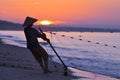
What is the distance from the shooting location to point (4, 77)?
11.8 meters

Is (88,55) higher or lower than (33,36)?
lower

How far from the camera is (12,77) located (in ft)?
39.0

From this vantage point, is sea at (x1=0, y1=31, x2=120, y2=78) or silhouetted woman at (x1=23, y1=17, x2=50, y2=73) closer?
silhouetted woman at (x1=23, y1=17, x2=50, y2=73)

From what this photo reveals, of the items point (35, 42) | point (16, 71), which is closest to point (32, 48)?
point (35, 42)

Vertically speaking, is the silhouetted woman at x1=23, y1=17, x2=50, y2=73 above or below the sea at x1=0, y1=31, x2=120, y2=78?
above

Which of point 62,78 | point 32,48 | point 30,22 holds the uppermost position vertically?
point 30,22

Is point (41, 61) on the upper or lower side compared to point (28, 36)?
lower

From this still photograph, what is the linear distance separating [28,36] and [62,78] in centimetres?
181

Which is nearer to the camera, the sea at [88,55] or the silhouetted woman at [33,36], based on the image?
the silhouetted woman at [33,36]

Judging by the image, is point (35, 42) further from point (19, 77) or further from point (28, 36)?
point (19, 77)

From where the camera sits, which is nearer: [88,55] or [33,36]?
[33,36]

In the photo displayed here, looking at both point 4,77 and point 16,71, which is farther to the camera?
point 16,71

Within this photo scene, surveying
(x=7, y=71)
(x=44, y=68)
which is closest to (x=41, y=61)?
(x=44, y=68)

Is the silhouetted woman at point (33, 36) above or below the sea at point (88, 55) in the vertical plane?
above
